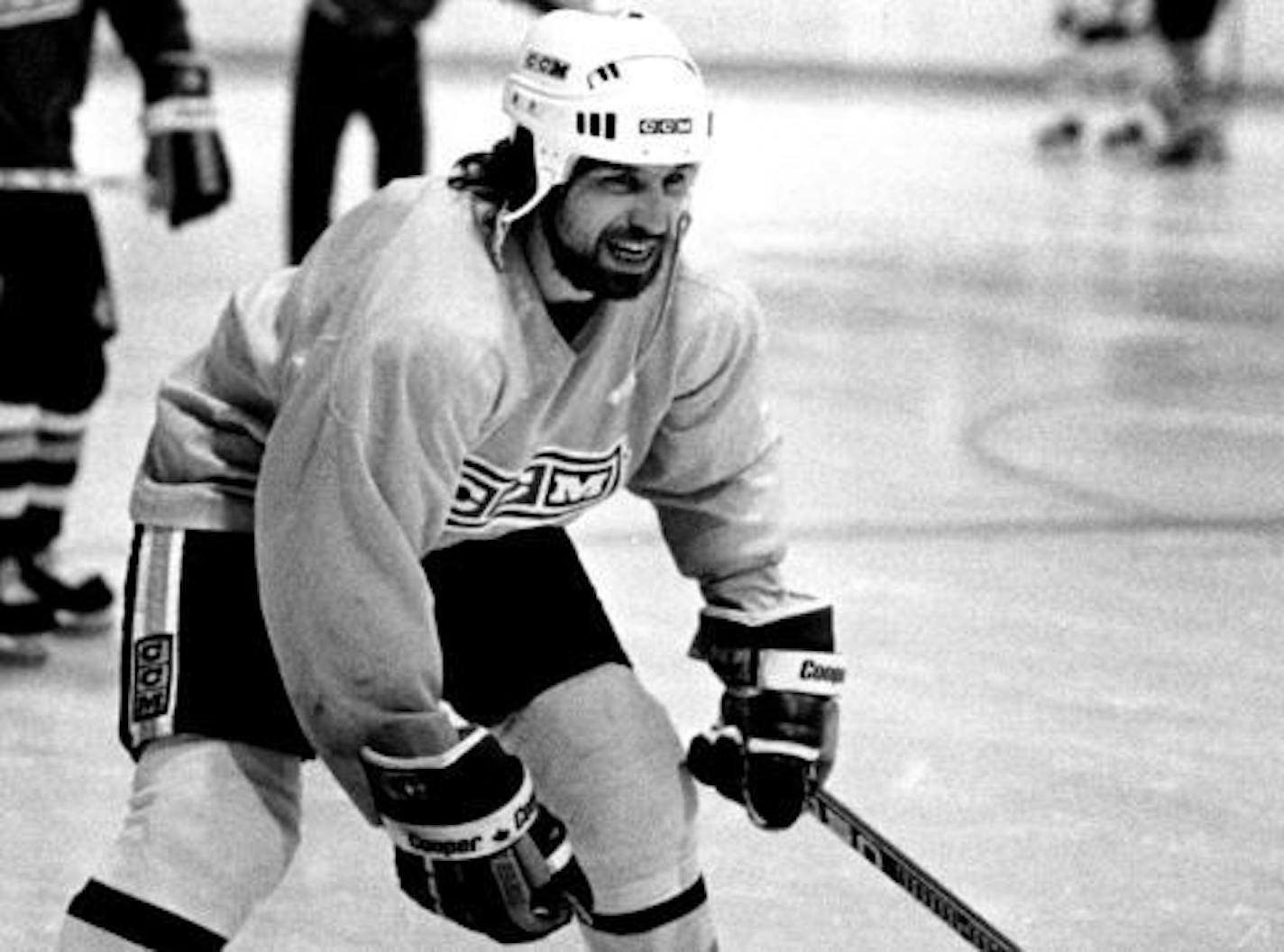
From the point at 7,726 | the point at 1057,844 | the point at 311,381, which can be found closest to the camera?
the point at 311,381

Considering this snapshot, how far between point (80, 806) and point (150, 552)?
869 mm

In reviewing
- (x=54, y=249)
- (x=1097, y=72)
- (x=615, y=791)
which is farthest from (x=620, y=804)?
(x=1097, y=72)

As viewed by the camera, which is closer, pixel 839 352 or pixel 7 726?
pixel 7 726

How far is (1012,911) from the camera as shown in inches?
113

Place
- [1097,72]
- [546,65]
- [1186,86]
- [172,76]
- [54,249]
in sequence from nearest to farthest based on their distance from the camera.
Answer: [546,65]
[54,249]
[172,76]
[1186,86]
[1097,72]

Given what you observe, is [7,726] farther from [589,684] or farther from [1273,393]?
[1273,393]

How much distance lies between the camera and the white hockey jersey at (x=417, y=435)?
6.93ft

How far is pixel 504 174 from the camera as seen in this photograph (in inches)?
90.0

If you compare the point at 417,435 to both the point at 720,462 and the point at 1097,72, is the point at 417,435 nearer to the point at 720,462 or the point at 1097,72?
the point at 720,462

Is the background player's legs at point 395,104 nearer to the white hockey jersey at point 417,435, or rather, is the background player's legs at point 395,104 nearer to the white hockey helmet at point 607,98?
the white hockey jersey at point 417,435

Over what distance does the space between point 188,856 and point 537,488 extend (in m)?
0.42

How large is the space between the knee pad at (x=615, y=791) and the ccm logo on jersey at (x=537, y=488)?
5.8 inches

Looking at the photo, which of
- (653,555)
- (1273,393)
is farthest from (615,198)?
(1273,393)

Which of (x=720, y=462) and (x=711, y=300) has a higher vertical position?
(x=711, y=300)
